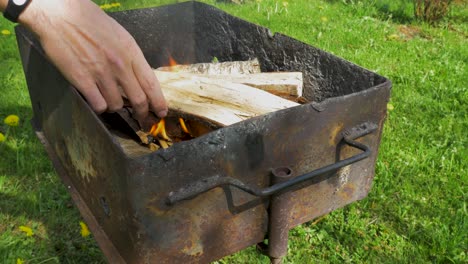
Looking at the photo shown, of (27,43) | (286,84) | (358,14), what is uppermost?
(27,43)

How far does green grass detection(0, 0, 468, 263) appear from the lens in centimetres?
264

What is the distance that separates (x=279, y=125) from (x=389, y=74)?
10.6 ft

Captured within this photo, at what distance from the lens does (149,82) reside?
1.58 m

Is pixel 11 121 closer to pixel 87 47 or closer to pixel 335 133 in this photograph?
pixel 87 47

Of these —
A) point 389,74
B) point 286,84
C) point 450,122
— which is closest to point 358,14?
point 389,74

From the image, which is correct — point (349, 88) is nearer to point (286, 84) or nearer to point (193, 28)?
point (286, 84)

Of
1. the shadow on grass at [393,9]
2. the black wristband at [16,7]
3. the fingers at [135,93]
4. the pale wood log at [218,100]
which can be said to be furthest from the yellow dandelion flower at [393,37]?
the black wristband at [16,7]

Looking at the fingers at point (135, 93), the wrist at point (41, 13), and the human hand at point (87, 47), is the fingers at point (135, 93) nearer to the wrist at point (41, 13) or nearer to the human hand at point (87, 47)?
the human hand at point (87, 47)

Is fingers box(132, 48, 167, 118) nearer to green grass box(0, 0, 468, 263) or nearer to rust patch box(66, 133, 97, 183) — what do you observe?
rust patch box(66, 133, 97, 183)

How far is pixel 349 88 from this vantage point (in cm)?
202

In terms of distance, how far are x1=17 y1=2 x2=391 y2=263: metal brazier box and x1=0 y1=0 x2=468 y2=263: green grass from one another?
2.55 feet

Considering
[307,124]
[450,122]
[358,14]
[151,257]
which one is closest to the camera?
[151,257]

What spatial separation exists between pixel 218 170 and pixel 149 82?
39 cm

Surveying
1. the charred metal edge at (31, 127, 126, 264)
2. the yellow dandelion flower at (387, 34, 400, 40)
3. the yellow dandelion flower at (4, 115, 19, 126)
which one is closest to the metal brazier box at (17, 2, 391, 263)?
the charred metal edge at (31, 127, 126, 264)
